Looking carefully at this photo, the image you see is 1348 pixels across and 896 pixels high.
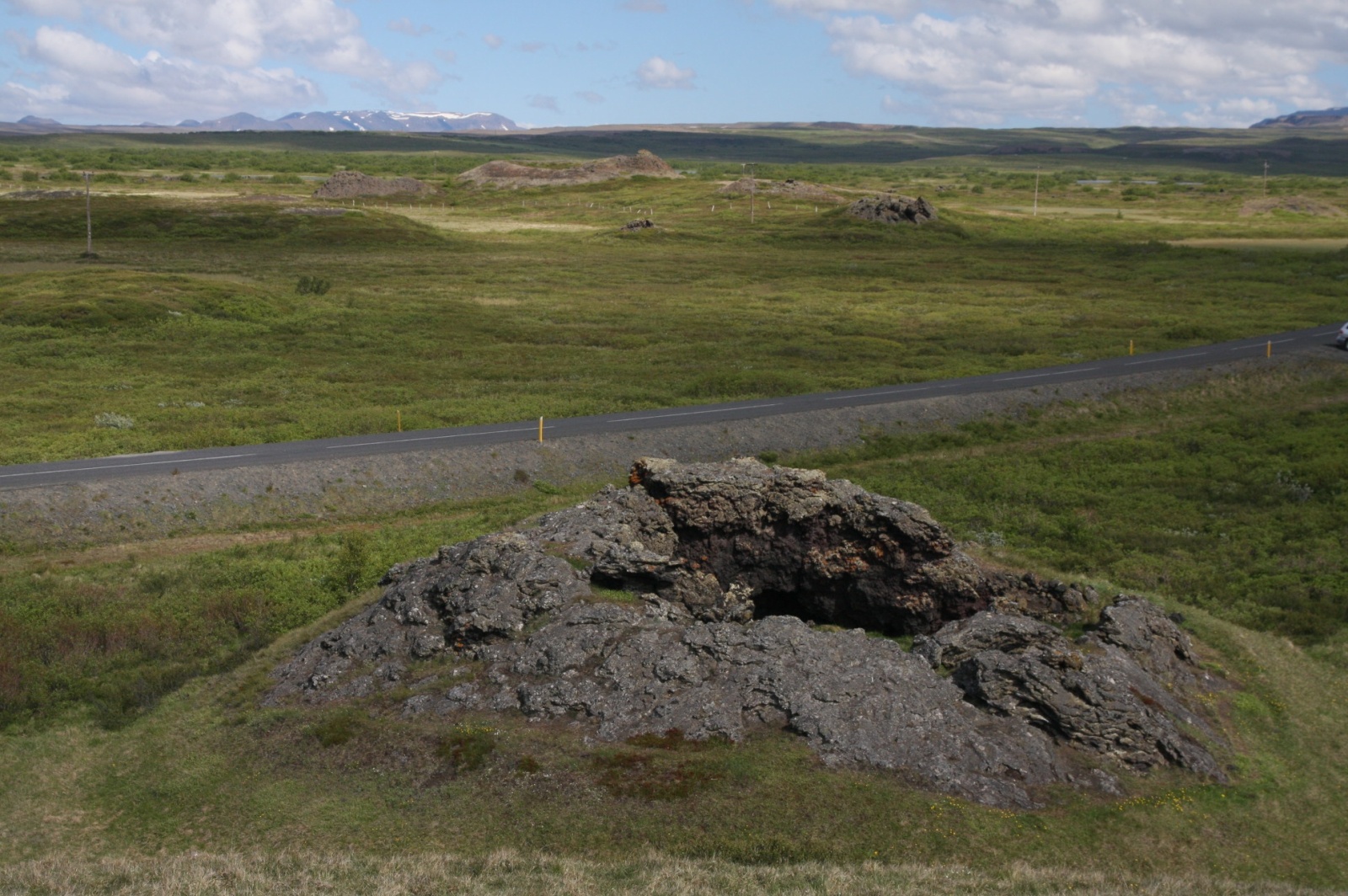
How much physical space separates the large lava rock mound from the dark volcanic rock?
115m

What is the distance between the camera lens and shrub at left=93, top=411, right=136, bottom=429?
1795 inches

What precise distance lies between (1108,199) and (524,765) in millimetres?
201372

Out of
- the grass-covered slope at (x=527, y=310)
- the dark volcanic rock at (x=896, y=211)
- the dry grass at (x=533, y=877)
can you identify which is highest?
the dark volcanic rock at (x=896, y=211)

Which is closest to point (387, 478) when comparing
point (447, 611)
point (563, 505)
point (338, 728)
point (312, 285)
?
point (563, 505)

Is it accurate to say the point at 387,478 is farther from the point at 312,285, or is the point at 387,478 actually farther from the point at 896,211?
the point at 896,211

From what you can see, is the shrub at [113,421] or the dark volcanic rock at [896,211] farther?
the dark volcanic rock at [896,211]

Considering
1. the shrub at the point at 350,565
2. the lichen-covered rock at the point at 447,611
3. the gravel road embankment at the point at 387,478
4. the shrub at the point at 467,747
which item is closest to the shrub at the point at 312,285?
the gravel road embankment at the point at 387,478

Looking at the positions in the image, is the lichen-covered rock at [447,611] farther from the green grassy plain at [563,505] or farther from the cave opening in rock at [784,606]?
the cave opening in rock at [784,606]

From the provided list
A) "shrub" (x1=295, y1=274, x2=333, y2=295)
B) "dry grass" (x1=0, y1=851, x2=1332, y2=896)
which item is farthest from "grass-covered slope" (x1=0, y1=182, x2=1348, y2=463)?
"dry grass" (x1=0, y1=851, x2=1332, y2=896)

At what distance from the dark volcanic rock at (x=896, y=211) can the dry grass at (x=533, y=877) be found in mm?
128244

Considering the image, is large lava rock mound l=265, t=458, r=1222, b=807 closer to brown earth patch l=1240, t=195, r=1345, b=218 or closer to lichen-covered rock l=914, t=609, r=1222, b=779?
lichen-covered rock l=914, t=609, r=1222, b=779

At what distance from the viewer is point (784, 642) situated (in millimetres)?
23359

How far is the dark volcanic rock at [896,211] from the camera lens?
140 m

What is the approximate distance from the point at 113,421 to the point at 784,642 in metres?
34.6
